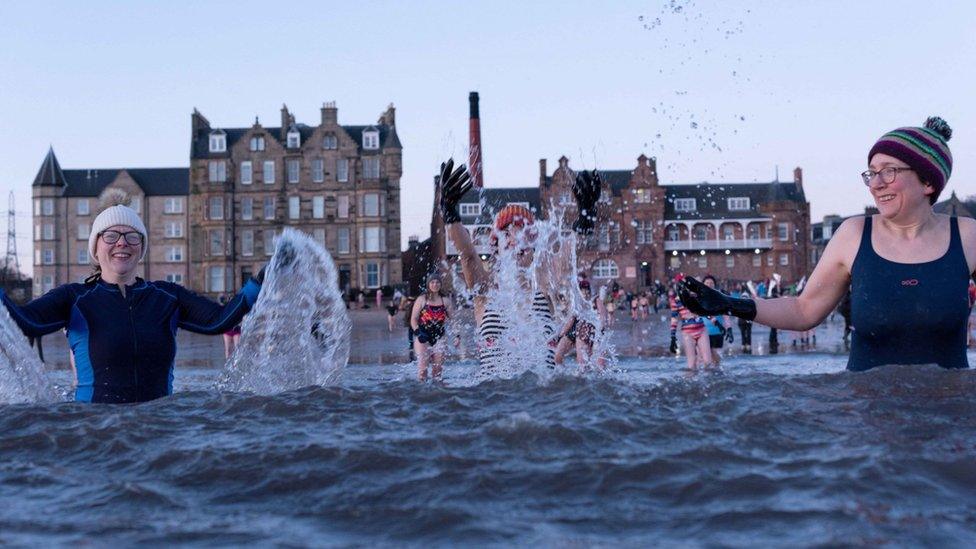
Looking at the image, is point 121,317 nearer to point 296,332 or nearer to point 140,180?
point 296,332

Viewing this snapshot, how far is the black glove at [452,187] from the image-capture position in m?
6.50

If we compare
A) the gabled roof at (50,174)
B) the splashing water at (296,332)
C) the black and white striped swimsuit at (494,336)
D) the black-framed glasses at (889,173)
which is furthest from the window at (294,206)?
the black-framed glasses at (889,173)

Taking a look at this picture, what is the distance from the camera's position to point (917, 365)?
388cm

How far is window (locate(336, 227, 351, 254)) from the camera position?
66.9m

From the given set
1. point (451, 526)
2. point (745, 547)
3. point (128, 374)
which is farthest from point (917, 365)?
point (128, 374)

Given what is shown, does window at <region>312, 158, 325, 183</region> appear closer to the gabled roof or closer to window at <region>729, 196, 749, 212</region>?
the gabled roof

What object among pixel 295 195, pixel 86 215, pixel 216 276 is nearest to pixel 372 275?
pixel 295 195

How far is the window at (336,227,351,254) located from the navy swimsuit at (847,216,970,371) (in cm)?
6364

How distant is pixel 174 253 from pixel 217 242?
6.46 m

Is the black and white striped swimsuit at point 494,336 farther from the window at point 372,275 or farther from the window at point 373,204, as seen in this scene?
the window at point 373,204

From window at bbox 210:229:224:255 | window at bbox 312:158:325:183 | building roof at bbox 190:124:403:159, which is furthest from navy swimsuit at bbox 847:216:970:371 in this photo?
window at bbox 210:229:224:255

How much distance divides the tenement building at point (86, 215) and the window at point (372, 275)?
568 inches

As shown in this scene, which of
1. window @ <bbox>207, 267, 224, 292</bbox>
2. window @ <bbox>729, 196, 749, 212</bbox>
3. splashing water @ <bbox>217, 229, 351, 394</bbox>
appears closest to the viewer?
splashing water @ <bbox>217, 229, 351, 394</bbox>


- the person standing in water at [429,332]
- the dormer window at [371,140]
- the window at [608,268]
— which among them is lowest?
the person standing in water at [429,332]
